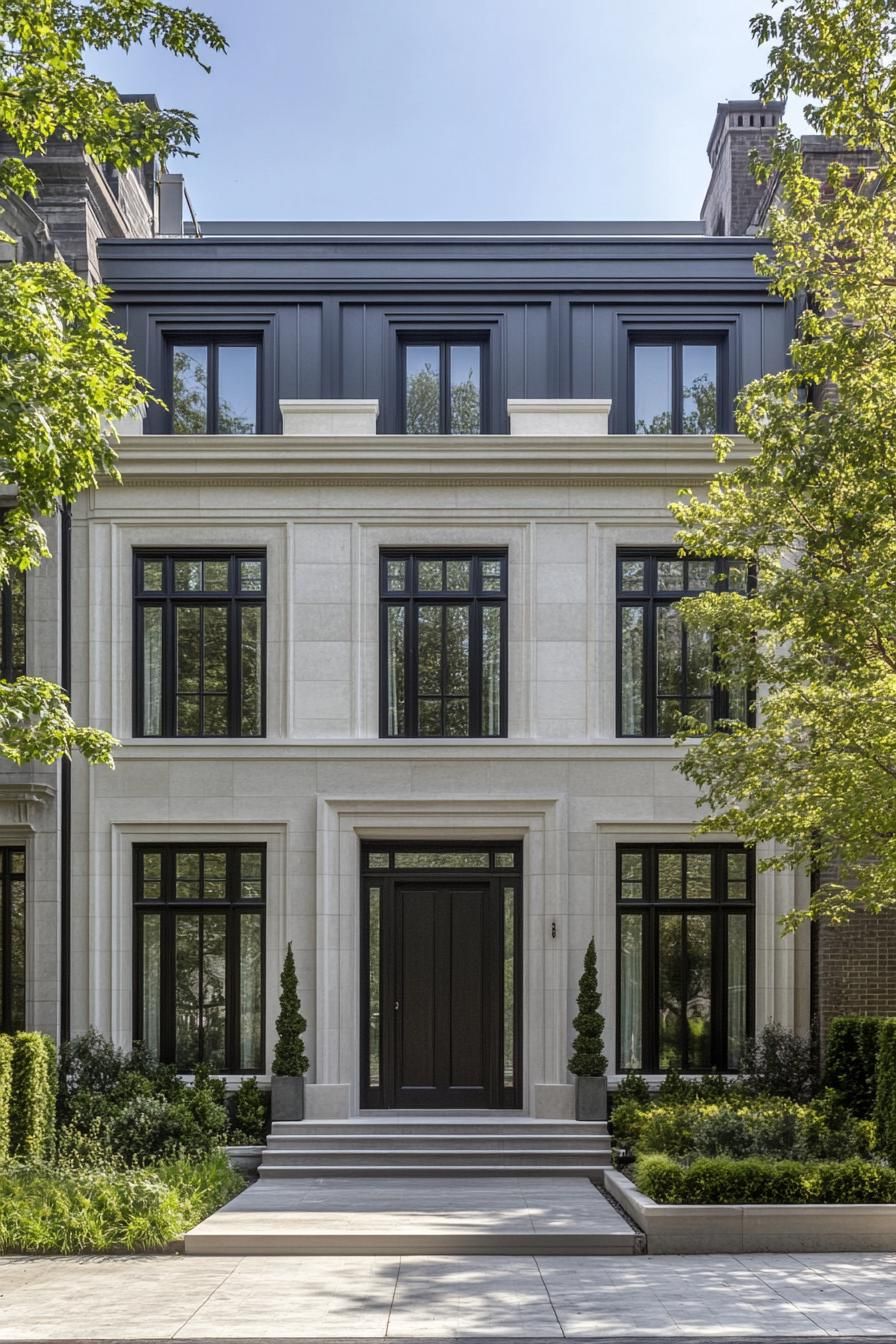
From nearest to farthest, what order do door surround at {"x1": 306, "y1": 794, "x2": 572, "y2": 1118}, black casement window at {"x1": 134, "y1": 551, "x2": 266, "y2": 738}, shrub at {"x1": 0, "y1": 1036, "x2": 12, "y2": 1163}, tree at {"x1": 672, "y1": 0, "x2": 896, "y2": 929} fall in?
tree at {"x1": 672, "y1": 0, "x2": 896, "y2": 929}, shrub at {"x1": 0, "y1": 1036, "x2": 12, "y2": 1163}, door surround at {"x1": 306, "y1": 794, "x2": 572, "y2": 1118}, black casement window at {"x1": 134, "y1": 551, "x2": 266, "y2": 738}

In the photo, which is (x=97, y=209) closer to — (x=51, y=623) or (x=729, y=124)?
(x=51, y=623)

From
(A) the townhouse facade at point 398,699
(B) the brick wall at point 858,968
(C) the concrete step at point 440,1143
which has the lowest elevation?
(C) the concrete step at point 440,1143

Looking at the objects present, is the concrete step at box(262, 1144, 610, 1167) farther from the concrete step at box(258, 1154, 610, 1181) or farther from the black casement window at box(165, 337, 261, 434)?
the black casement window at box(165, 337, 261, 434)

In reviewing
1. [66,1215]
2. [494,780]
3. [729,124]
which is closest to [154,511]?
[494,780]

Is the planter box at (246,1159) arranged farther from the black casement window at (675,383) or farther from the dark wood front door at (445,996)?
the black casement window at (675,383)

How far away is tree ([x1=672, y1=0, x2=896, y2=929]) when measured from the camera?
12.0 metres

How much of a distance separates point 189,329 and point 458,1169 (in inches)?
461

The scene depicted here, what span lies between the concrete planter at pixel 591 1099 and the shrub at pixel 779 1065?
5.92ft

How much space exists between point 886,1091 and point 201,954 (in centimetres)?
879

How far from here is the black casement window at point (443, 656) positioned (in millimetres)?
17797

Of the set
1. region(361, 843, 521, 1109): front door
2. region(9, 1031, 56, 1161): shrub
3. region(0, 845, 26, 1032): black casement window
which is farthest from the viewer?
region(361, 843, 521, 1109): front door

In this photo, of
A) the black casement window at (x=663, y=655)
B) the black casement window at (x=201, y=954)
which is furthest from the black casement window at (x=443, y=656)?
the black casement window at (x=201, y=954)

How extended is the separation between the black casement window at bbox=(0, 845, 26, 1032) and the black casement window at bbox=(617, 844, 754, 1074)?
26.1 feet

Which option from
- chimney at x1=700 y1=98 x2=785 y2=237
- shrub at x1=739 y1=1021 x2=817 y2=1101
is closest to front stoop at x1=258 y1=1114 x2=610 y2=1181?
shrub at x1=739 y1=1021 x2=817 y2=1101
